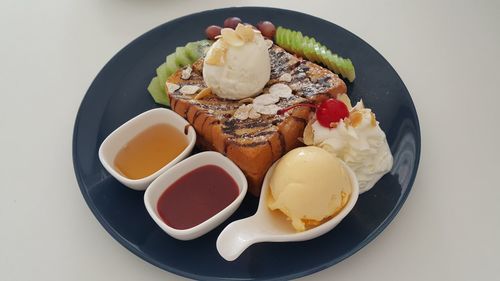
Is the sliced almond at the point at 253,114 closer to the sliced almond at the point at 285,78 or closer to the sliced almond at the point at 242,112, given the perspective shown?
the sliced almond at the point at 242,112

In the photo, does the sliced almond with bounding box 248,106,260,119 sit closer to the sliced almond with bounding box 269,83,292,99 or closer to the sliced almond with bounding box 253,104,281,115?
the sliced almond with bounding box 253,104,281,115

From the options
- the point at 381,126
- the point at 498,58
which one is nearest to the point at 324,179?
the point at 381,126

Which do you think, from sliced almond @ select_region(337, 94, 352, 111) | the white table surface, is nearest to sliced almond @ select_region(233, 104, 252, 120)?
sliced almond @ select_region(337, 94, 352, 111)

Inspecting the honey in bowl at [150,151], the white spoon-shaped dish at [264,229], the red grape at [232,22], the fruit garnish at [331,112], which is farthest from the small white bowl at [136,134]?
the red grape at [232,22]

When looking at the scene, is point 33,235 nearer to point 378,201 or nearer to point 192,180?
point 192,180

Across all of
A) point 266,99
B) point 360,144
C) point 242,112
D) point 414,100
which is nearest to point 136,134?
point 242,112

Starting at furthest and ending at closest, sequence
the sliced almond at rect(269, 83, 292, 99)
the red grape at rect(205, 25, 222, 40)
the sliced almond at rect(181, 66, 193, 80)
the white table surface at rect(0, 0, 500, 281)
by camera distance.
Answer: the red grape at rect(205, 25, 222, 40)
the sliced almond at rect(181, 66, 193, 80)
the sliced almond at rect(269, 83, 292, 99)
the white table surface at rect(0, 0, 500, 281)
